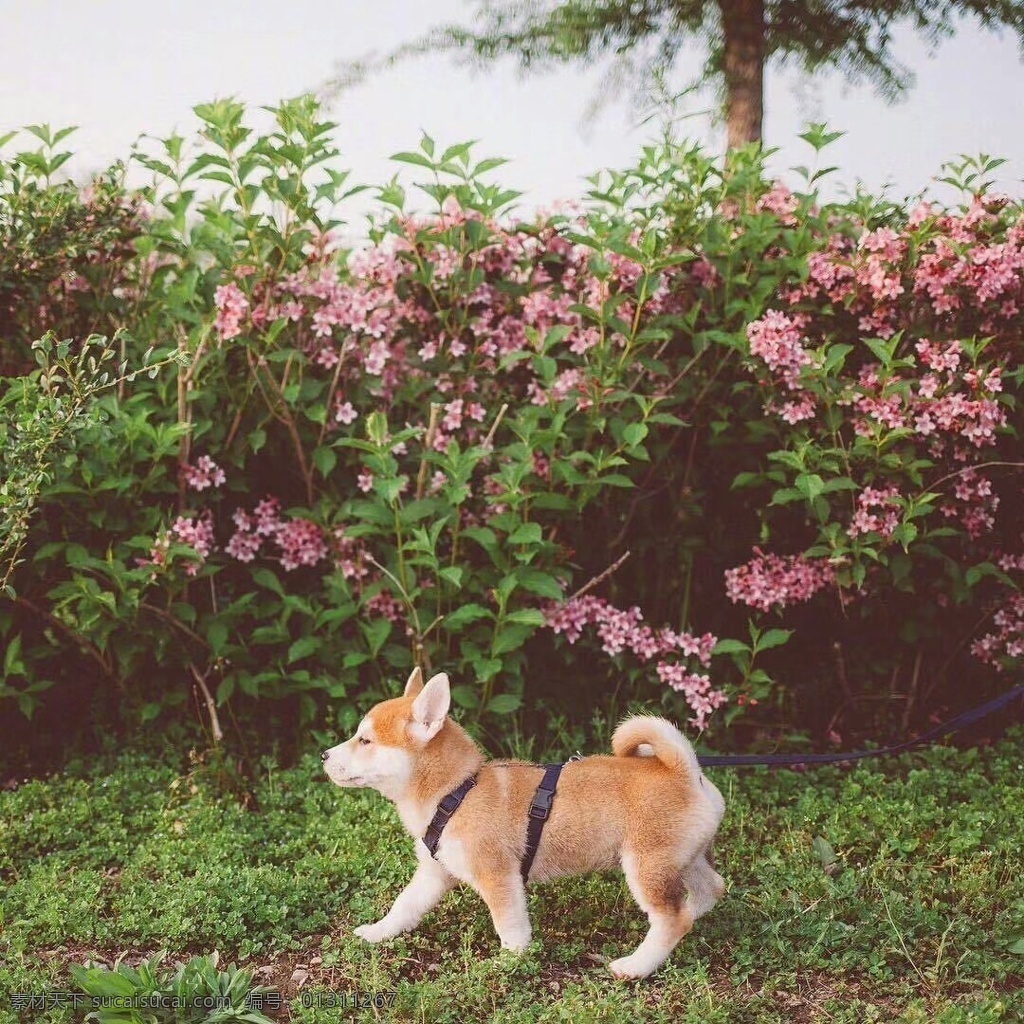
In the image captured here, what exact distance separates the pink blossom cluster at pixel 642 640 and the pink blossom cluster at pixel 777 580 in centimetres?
27

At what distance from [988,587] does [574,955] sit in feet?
10.6

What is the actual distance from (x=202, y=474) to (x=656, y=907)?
2.95 m

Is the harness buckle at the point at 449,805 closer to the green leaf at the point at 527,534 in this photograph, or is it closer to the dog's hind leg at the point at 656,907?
the dog's hind leg at the point at 656,907

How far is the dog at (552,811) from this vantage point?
3.65m

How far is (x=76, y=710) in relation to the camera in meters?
6.10

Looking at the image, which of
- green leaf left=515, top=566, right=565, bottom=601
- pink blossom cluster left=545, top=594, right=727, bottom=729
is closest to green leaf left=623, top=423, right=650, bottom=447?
green leaf left=515, top=566, right=565, bottom=601

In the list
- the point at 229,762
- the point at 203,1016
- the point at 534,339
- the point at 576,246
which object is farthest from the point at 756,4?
the point at 203,1016

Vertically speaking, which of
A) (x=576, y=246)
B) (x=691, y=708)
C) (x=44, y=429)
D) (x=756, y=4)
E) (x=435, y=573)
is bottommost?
(x=691, y=708)

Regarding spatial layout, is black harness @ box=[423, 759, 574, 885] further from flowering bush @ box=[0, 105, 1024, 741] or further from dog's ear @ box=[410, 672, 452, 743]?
flowering bush @ box=[0, 105, 1024, 741]

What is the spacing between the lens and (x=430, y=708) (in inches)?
145

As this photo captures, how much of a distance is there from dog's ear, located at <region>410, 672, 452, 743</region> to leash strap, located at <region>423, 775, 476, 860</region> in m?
0.19

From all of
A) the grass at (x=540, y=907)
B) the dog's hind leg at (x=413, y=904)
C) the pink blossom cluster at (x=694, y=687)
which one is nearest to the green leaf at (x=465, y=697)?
the grass at (x=540, y=907)

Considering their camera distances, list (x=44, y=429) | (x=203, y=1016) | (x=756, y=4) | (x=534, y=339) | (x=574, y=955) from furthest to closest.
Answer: (x=756, y=4)
(x=534, y=339)
(x=44, y=429)
(x=574, y=955)
(x=203, y=1016)

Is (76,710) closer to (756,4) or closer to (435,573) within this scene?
(435,573)
